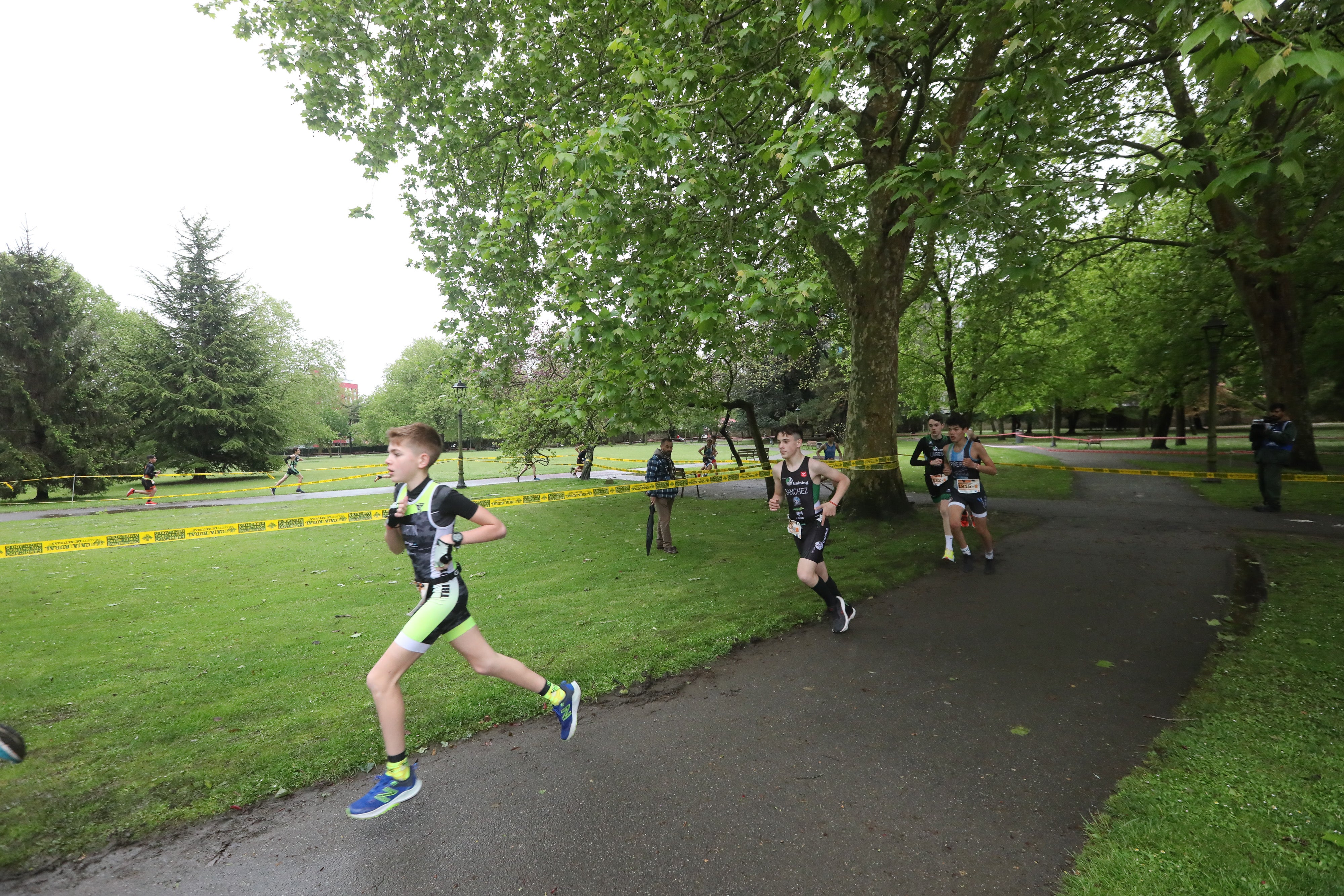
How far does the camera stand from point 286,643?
5.80 meters

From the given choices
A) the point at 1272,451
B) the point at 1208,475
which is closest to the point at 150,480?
the point at 1272,451

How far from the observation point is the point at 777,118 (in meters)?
9.04

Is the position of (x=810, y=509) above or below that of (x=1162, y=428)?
below

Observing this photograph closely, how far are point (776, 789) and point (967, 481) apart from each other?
5688 mm

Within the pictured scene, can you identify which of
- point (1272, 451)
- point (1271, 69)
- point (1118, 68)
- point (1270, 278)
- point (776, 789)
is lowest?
point (776, 789)

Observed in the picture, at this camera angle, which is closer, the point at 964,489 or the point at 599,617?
the point at 599,617

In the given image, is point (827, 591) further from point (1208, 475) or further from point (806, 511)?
point (1208, 475)

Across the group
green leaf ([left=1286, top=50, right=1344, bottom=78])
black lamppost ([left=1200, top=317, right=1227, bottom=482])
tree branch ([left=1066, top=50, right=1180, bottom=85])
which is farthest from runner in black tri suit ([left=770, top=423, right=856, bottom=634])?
black lamppost ([left=1200, top=317, right=1227, bottom=482])

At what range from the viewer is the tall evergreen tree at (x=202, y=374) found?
30.4 m

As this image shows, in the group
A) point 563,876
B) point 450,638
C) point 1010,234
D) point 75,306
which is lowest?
point 563,876

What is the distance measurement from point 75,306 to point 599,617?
34513mm

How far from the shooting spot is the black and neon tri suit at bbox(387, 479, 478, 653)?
3207 millimetres

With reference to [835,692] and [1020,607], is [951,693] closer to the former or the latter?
[835,692]

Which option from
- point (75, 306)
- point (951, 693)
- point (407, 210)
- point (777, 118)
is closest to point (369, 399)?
point (75, 306)
